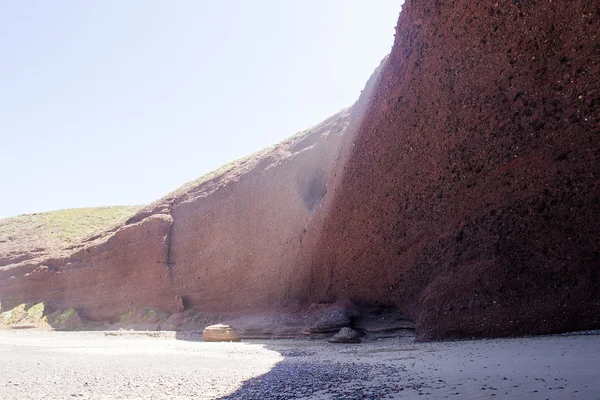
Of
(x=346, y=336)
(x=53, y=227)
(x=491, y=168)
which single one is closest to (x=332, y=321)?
(x=346, y=336)

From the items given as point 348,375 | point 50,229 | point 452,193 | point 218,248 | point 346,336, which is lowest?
point 346,336

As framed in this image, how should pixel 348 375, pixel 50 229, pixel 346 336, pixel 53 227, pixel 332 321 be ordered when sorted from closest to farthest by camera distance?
1. pixel 348 375
2. pixel 346 336
3. pixel 332 321
4. pixel 50 229
5. pixel 53 227

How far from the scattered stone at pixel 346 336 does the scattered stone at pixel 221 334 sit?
3.84m

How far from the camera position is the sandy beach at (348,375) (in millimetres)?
4266

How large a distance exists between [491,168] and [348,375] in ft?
19.3

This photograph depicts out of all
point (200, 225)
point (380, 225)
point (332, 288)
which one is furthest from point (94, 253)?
point (380, 225)

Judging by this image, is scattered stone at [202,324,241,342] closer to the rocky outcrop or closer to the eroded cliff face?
the rocky outcrop

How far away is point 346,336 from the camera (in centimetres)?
1205

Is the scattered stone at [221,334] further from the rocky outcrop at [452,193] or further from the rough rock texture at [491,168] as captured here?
the rough rock texture at [491,168]

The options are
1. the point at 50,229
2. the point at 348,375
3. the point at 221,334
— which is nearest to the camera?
the point at 348,375

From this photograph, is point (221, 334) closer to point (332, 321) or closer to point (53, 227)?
point (332, 321)

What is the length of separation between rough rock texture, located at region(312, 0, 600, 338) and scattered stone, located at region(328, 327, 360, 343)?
4.80ft

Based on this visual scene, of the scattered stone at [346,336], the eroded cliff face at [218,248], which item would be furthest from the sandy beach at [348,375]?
the eroded cliff face at [218,248]

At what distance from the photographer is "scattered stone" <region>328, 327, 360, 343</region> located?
472 inches
